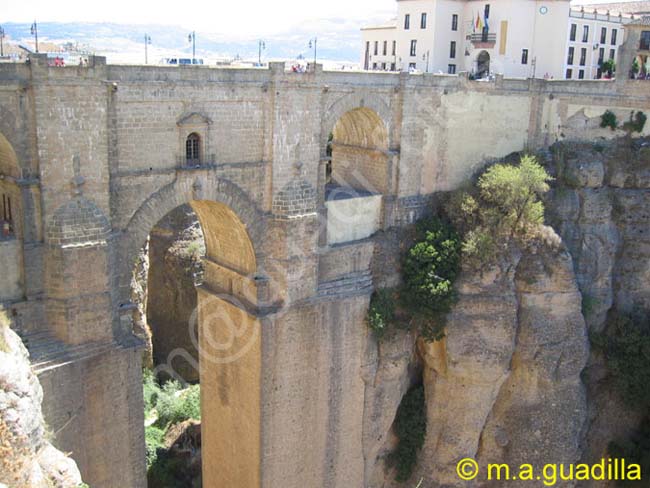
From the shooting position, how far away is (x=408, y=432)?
25281mm

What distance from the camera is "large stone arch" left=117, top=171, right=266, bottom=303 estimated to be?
1777cm

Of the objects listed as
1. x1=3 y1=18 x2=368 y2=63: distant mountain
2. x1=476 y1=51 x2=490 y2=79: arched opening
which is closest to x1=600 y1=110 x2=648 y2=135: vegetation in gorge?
x1=476 y1=51 x2=490 y2=79: arched opening

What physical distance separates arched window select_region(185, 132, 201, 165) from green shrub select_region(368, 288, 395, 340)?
7812 mm

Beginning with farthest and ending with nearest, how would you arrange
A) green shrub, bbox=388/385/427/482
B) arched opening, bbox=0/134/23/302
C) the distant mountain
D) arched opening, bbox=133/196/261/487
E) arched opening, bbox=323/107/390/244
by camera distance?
the distant mountain, green shrub, bbox=388/385/427/482, arched opening, bbox=323/107/390/244, arched opening, bbox=133/196/261/487, arched opening, bbox=0/134/23/302

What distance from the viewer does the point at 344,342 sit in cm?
2311

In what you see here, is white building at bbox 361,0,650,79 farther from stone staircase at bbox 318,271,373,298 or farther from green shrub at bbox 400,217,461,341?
stone staircase at bbox 318,271,373,298

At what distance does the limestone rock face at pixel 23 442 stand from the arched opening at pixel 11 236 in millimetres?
3771

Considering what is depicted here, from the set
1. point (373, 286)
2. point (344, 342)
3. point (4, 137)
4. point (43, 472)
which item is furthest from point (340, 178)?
point (43, 472)

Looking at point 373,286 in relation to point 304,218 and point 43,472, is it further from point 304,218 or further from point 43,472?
point 43,472

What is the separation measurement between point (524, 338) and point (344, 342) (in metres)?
6.55

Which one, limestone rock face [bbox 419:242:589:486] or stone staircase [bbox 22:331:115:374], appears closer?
stone staircase [bbox 22:331:115:374]

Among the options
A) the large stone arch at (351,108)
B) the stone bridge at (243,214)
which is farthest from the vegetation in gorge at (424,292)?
the large stone arch at (351,108)

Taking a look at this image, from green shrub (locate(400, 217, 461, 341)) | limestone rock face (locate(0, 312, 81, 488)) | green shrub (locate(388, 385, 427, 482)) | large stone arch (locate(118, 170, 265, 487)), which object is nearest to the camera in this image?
limestone rock face (locate(0, 312, 81, 488))

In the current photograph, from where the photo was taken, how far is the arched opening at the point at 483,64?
132ft
